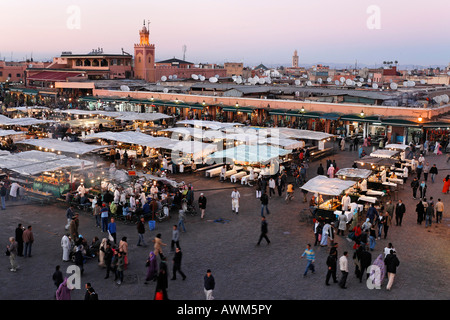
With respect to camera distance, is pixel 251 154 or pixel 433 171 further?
pixel 251 154

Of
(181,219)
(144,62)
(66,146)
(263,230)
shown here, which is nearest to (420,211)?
(263,230)

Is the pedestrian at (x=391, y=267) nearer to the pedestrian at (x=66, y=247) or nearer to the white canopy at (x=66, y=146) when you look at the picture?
the pedestrian at (x=66, y=247)

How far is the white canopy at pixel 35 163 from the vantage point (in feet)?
58.2

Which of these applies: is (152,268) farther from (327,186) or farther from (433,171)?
(433,171)

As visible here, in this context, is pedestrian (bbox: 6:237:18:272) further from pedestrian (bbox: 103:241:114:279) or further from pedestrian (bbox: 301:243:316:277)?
pedestrian (bbox: 301:243:316:277)

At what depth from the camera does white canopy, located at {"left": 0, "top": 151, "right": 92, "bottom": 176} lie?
58.2 feet

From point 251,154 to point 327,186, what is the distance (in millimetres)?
6407

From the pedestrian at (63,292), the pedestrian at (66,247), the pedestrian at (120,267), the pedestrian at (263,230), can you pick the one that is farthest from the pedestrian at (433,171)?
the pedestrian at (63,292)

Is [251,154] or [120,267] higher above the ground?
[251,154]

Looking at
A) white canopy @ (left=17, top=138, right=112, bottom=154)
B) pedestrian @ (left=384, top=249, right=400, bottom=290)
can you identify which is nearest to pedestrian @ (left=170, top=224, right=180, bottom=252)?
pedestrian @ (left=384, top=249, right=400, bottom=290)

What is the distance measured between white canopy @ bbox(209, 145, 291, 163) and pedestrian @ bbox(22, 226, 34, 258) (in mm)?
10150

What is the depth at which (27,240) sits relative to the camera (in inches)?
480
